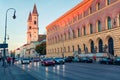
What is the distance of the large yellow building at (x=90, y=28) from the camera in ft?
190

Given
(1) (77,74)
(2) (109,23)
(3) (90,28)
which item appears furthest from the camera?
(3) (90,28)

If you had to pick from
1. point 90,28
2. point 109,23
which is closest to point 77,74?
point 109,23

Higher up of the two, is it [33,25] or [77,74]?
[33,25]

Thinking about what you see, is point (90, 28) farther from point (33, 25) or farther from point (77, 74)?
point (33, 25)

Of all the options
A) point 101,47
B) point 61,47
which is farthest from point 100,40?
point 61,47

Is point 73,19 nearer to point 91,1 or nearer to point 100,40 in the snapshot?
point 91,1

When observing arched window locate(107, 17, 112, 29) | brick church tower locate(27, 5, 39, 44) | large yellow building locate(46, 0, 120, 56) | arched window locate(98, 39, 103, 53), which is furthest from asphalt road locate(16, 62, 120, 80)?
brick church tower locate(27, 5, 39, 44)

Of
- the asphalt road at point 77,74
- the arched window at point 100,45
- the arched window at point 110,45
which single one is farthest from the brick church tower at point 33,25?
the asphalt road at point 77,74

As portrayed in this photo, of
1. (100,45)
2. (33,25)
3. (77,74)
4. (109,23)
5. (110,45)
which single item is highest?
(33,25)

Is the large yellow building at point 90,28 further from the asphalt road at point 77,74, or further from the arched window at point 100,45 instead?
the asphalt road at point 77,74

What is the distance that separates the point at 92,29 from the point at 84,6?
960 cm

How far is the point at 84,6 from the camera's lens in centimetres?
7694

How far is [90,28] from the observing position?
72688 millimetres

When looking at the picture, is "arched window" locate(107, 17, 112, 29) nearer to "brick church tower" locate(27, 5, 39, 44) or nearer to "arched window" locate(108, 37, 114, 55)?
"arched window" locate(108, 37, 114, 55)
